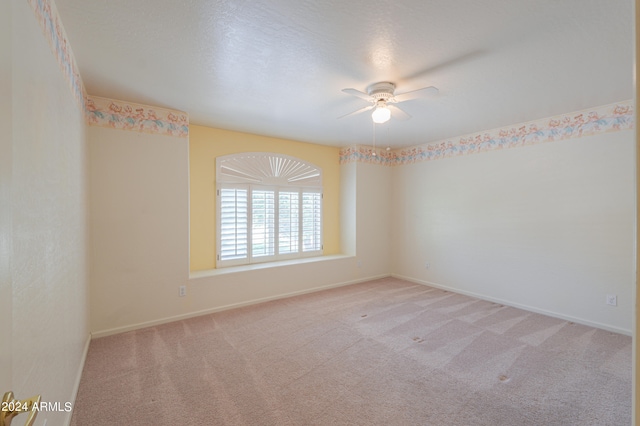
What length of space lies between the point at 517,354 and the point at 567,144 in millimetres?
2567

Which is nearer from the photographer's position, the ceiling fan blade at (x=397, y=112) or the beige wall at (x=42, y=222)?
the beige wall at (x=42, y=222)

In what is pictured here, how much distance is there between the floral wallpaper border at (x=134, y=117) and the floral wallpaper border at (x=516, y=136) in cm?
289

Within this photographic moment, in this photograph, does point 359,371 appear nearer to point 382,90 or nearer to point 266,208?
point 382,90

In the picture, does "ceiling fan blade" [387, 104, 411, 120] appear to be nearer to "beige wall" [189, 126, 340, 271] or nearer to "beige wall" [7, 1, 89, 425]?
"beige wall" [189, 126, 340, 271]

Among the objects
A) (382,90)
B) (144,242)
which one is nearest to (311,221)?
(144,242)

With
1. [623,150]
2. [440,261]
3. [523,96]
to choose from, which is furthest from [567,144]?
[440,261]

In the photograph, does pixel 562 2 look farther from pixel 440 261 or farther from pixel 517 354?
pixel 440 261

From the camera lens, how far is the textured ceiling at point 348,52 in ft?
5.43

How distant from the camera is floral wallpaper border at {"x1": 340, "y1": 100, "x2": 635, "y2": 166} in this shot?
314 cm

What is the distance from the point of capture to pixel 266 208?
14.7ft

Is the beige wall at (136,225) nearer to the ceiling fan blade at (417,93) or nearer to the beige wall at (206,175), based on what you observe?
the beige wall at (206,175)

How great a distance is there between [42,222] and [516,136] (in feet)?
15.9

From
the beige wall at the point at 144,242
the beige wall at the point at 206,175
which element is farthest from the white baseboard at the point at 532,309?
the beige wall at the point at 206,175

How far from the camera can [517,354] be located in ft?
8.75
